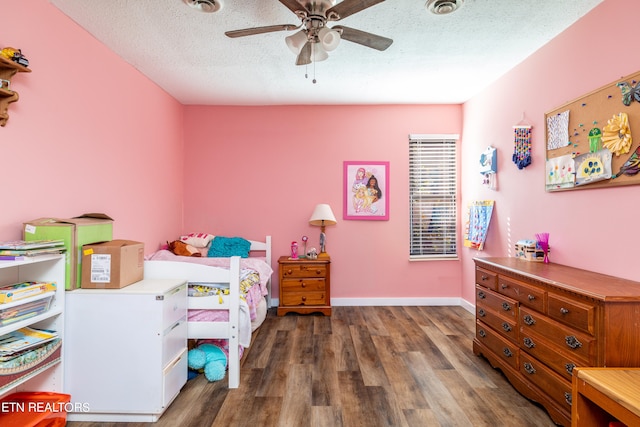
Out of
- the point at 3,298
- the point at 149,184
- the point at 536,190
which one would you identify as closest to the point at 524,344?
the point at 536,190

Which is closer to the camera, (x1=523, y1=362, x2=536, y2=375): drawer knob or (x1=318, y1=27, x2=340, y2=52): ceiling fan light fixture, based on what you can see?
(x1=318, y1=27, x2=340, y2=52): ceiling fan light fixture

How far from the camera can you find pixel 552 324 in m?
1.91

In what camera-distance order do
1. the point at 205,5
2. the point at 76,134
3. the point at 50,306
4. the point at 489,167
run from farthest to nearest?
the point at 489,167 < the point at 76,134 < the point at 205,5 < the point at 50,306

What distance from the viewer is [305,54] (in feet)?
6.98

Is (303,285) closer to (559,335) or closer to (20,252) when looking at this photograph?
(559,335)

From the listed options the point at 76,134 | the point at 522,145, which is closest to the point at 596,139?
the point at 522,145

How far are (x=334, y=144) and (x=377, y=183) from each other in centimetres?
76

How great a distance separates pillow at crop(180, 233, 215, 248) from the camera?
12.8ft

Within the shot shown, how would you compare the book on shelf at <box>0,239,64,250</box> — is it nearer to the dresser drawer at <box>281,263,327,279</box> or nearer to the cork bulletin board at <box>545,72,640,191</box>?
the dresser drawer at <box>281,263,327,279</box>

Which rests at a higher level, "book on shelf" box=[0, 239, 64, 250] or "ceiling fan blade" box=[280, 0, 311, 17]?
"ceiling fan blade" box=[280, 0, 311, 17]

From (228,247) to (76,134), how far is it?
6.34 feet

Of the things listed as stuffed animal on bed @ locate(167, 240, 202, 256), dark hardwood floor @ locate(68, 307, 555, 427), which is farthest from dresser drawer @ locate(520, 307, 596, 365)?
stuffed animal on bed @ locate(167, 240, 202, 256)

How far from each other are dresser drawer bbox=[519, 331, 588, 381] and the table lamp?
2267mm

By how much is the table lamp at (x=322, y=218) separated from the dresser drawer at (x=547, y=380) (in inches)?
90.2
